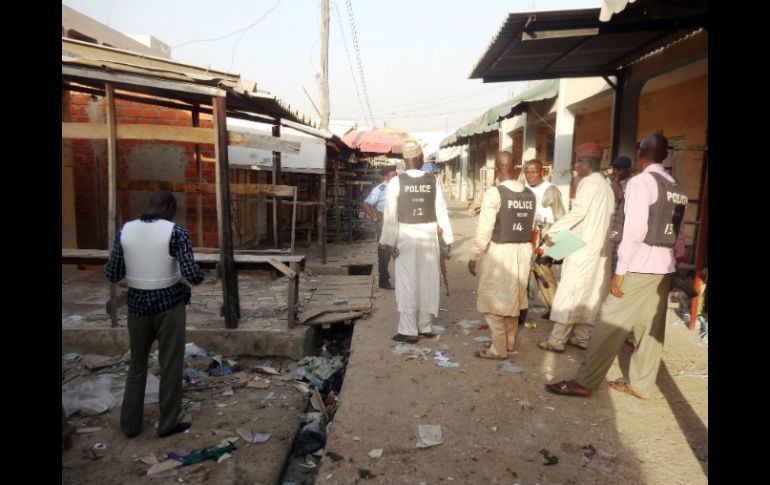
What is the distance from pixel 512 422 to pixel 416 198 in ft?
7.66

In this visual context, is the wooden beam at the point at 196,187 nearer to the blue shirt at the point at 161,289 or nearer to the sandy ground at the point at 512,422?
the blue shirt at the point at 161,289

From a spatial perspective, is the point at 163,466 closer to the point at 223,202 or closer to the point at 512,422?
the point at 512,422

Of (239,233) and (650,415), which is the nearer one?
(650,415)

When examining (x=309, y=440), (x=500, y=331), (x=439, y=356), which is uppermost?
(x=500, y=331)

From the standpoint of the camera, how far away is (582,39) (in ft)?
17.1

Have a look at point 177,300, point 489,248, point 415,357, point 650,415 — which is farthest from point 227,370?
point 650,415

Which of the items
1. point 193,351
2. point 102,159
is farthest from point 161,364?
point 102,159

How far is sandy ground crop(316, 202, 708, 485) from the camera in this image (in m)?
2.62

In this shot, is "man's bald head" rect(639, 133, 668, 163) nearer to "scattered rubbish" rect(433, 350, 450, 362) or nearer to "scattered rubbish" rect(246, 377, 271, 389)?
"scattered rubbish" rect(433, 350, 450, 362)

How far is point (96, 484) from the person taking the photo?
298cm

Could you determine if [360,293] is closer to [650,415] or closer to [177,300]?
[177,300]

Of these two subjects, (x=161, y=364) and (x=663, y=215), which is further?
(x=161, y=364)
